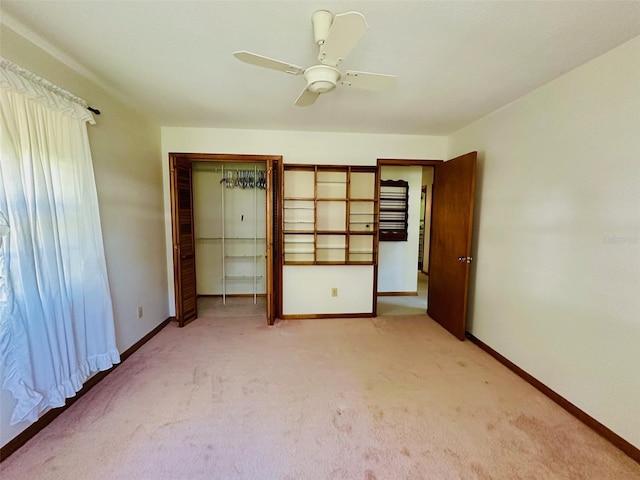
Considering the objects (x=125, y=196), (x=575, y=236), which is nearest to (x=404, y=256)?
(x=575, y=236)

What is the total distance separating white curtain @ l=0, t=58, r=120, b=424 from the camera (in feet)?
5.01

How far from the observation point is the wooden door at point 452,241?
295cm

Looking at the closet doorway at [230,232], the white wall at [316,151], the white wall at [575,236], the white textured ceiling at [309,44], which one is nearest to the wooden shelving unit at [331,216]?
the white wall at [316,151]

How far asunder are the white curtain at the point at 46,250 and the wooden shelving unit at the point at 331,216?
6.51 ft

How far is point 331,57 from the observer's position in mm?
1466

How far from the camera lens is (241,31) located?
62.2 inches

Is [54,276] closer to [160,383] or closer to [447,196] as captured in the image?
[160,383]

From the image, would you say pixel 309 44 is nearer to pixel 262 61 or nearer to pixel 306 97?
pixel 306 97

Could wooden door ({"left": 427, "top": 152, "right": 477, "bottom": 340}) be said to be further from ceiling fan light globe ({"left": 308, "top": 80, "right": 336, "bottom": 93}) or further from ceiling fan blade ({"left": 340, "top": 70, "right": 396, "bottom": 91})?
ceiling fan light globe ({"left": 308, "top": 80, "right": 336, "bottom": 93})

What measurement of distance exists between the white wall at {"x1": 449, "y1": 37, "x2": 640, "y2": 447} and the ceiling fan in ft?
4.51

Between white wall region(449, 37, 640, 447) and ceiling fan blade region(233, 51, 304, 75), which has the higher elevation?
ceiling fan blade region(233, 51, 304, 75)

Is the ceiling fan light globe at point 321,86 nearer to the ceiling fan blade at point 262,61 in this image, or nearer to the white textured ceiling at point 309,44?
the ceiling fan blade at point 262,61

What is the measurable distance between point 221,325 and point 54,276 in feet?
6.32

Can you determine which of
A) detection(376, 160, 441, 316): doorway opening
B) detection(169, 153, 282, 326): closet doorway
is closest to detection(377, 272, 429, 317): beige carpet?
detection(376, 160, 441, 316): doorway opening
